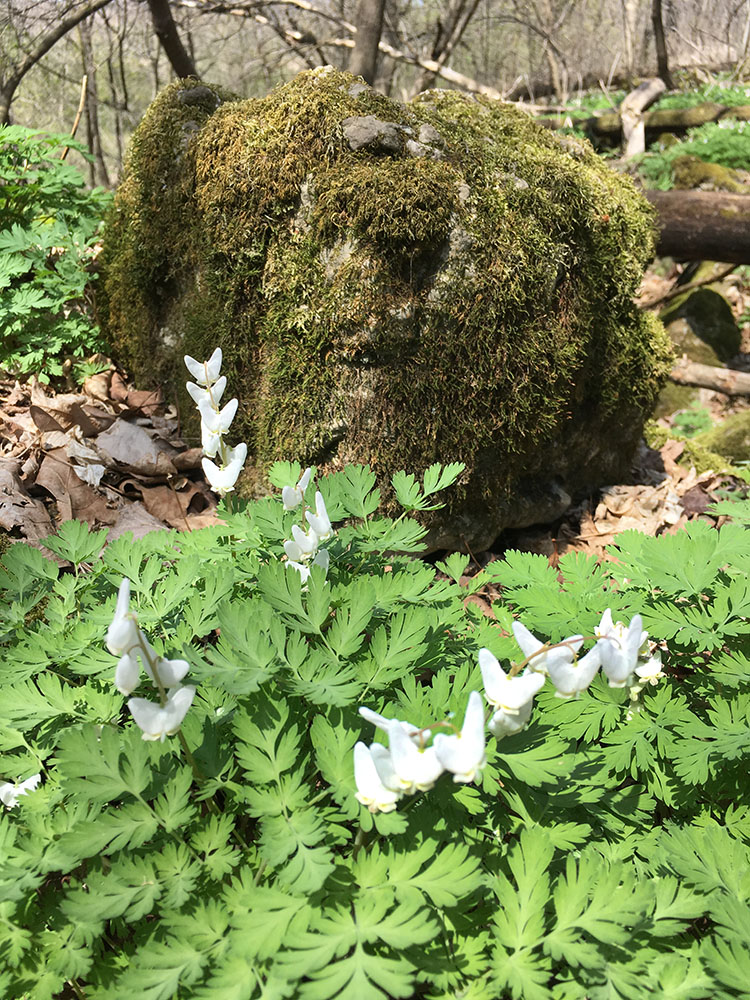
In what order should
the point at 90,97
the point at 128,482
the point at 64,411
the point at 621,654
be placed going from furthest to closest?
1. the point at 90,97
2. the point at 64,411
3. the point at 128,482
4. the point at 621,654

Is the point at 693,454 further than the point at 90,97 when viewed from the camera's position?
No

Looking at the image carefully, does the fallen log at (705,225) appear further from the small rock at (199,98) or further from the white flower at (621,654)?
the white flower at (621,654)

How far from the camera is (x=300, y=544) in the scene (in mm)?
1970

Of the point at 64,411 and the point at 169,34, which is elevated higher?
the point at 169,34

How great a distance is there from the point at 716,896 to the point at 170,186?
4.24 meters

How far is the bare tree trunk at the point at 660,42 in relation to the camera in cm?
1308

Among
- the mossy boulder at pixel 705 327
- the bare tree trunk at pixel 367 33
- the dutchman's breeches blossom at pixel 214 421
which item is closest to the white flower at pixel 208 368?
the dutchman's breeches blossom at pixel 214 421

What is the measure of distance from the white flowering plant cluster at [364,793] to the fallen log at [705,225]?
606cm

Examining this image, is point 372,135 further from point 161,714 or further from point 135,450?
point 161,714

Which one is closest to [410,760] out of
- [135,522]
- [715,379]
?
[135,522]

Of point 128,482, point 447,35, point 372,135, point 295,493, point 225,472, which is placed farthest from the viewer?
point 447,35

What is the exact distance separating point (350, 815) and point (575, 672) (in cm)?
58

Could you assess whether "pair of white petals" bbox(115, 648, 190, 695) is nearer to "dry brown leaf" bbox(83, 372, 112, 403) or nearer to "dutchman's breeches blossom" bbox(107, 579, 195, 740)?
"dutchman's breeches blossom" bbox(107, 579, 195, 740)

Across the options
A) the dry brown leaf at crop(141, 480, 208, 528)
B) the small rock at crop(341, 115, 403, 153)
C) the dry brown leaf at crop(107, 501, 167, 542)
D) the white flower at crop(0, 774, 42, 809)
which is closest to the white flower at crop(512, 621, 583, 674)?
the white flower at crop(0, 774, 42, 809)
